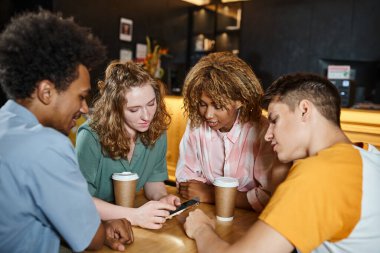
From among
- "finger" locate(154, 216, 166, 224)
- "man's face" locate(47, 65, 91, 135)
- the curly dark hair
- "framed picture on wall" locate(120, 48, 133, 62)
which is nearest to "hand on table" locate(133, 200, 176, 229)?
"finger" locate(154, 216, 166, 224)

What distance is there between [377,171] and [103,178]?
1022 millimetres

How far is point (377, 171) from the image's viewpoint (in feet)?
3.16

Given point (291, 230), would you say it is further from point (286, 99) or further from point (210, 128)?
point (210, 128)

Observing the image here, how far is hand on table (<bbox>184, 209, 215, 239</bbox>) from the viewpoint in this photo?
43.7 inches

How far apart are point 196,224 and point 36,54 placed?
68 centimetres

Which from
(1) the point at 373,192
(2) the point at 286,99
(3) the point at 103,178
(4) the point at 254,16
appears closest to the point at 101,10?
(4) the point at 254,16

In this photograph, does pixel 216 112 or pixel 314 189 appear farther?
pixel 216 112

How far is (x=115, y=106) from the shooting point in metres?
1.53

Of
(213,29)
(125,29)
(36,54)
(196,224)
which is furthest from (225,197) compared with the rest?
(213,29)

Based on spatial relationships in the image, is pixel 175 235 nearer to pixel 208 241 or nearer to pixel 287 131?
pixel 208 241

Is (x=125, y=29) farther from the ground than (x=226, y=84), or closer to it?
farther from the ground

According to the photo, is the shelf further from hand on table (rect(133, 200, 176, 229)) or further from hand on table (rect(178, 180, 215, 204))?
hand on table (rect(133, 200, 176, 229))

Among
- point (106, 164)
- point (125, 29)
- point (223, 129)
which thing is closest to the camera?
point (106, 164)

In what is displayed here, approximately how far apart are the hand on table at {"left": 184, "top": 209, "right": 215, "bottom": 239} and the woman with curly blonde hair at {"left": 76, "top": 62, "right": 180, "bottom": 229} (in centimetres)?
21
